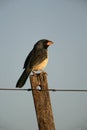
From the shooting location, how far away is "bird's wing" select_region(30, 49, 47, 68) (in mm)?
4602

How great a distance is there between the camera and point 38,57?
480 centimetres

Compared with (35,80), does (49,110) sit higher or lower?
lower

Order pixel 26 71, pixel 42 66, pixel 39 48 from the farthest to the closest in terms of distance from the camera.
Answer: pixel 39 48
pixel 42 66
pixel 26 71

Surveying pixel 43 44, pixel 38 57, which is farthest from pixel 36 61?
pixel 43 44

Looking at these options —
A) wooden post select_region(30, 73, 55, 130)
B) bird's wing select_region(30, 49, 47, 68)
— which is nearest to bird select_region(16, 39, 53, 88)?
bird's wing select_region(30, 49, 47, 68)

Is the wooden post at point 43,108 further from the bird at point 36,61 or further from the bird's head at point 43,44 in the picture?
the bird's head at point 43,44

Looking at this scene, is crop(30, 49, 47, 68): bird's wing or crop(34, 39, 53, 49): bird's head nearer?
crop(30, 49, 47, 68): bird's wing

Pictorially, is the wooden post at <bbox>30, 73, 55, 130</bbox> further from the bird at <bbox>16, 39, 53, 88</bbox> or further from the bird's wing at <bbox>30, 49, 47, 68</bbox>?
the bird's wing at <bbox>30, 49, 47, 68</bbox>

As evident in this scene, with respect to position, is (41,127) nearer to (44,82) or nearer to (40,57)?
(44,82)

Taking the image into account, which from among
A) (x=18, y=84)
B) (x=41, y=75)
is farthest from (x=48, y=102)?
(x=18, y=84)

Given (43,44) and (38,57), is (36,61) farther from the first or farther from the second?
(43,44)

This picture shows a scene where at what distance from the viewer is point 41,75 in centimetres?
373

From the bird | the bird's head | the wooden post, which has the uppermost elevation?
the bird's head

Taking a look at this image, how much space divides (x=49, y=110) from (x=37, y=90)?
272 millimetres
